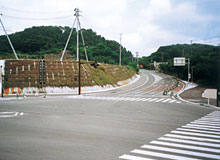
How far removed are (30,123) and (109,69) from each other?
150 ft

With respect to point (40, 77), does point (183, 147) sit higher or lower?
lower

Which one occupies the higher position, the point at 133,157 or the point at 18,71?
the point at 18,71

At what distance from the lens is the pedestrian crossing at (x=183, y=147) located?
19.3ft

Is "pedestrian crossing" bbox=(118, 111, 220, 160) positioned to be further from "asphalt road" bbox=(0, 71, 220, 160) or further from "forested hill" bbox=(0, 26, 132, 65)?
"forested hill" bbox=(0, 26, 132, 65)

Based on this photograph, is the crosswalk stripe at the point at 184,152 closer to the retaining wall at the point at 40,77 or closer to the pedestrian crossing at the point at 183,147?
the pedestrian crossing at the point at 183,147

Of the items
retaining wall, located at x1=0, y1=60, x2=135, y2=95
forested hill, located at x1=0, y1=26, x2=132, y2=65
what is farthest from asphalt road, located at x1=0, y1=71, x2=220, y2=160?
forested hill, located at x1=0, y1=26, x2=132, y2=65

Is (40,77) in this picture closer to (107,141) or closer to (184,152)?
(107,141)

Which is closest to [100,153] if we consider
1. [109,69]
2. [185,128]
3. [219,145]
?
[219,145]

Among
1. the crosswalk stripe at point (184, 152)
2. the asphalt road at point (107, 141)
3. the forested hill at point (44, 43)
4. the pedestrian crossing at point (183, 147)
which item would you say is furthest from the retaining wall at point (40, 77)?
the crosswalk stripe at point (184, 152)

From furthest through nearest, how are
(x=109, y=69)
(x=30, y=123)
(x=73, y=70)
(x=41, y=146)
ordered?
(x=109, y=69)
(x=73, y=70)
(x=30, y=123)
(x=41, y=146)

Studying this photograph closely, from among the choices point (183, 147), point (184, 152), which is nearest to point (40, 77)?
point (183, 147)

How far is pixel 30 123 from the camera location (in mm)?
10727

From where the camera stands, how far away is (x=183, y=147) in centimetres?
670

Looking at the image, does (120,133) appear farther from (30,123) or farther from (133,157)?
(30,123)
